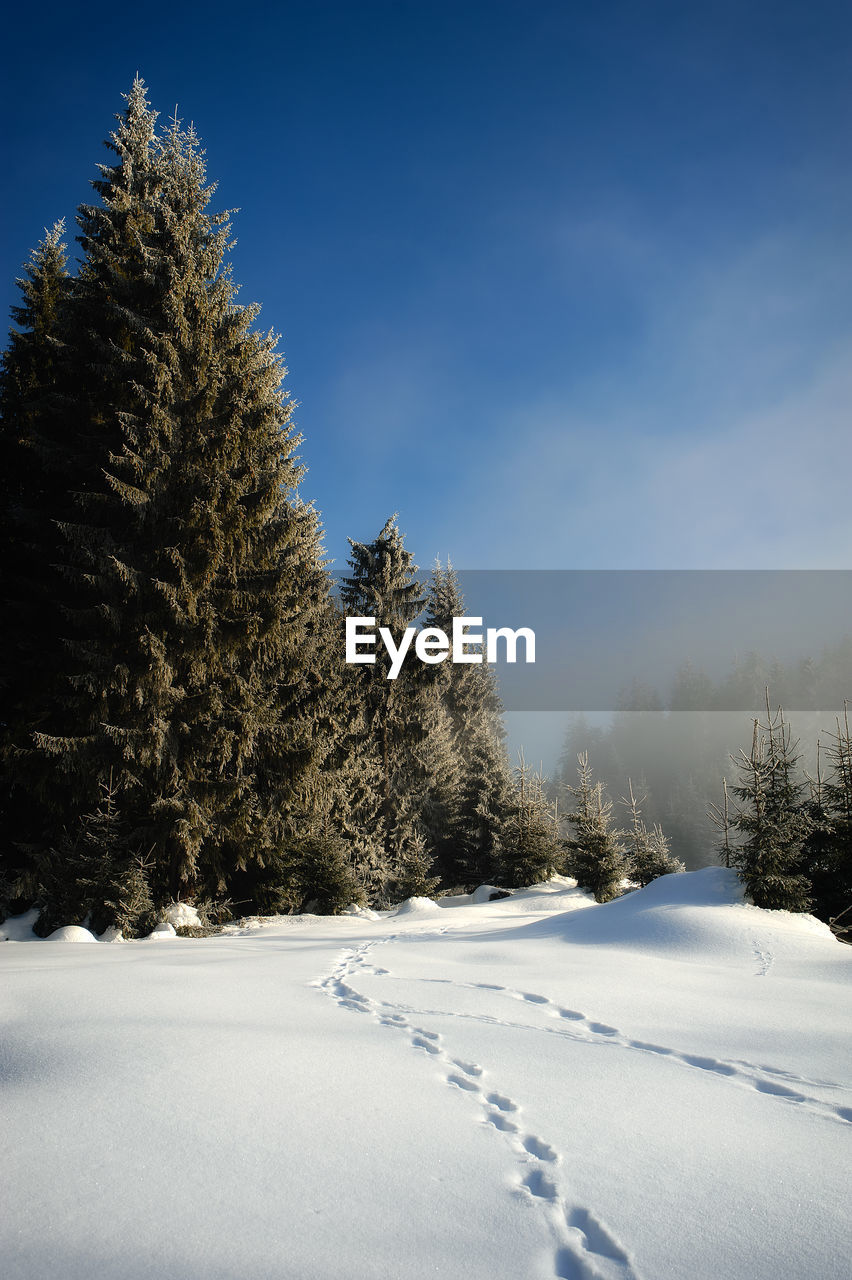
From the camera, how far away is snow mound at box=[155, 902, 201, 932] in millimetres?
9531

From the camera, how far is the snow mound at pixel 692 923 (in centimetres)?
707

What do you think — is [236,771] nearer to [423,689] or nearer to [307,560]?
[307,560]

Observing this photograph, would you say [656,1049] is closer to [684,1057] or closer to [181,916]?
[684,1057]

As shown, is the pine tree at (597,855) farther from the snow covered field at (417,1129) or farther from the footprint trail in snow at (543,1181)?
the footprint trail in snow at (543,1181)

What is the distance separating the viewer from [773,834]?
945 cm

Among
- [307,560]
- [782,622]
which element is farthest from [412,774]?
[782,622]

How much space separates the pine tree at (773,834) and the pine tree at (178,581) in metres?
7.34

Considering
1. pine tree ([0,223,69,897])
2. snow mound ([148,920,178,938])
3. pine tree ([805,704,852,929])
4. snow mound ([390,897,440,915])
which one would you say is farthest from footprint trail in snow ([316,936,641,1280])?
snow mound ([390,897,440,915])

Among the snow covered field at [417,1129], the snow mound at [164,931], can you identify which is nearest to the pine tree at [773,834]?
the snow covered field at [417,1129]

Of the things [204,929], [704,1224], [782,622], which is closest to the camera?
[704,1224]

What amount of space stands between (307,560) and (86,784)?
18.2ft

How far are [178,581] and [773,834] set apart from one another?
10.1 metres

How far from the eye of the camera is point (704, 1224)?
1.70 m

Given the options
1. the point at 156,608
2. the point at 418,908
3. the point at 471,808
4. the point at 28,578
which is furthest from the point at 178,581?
the point at 471,808
